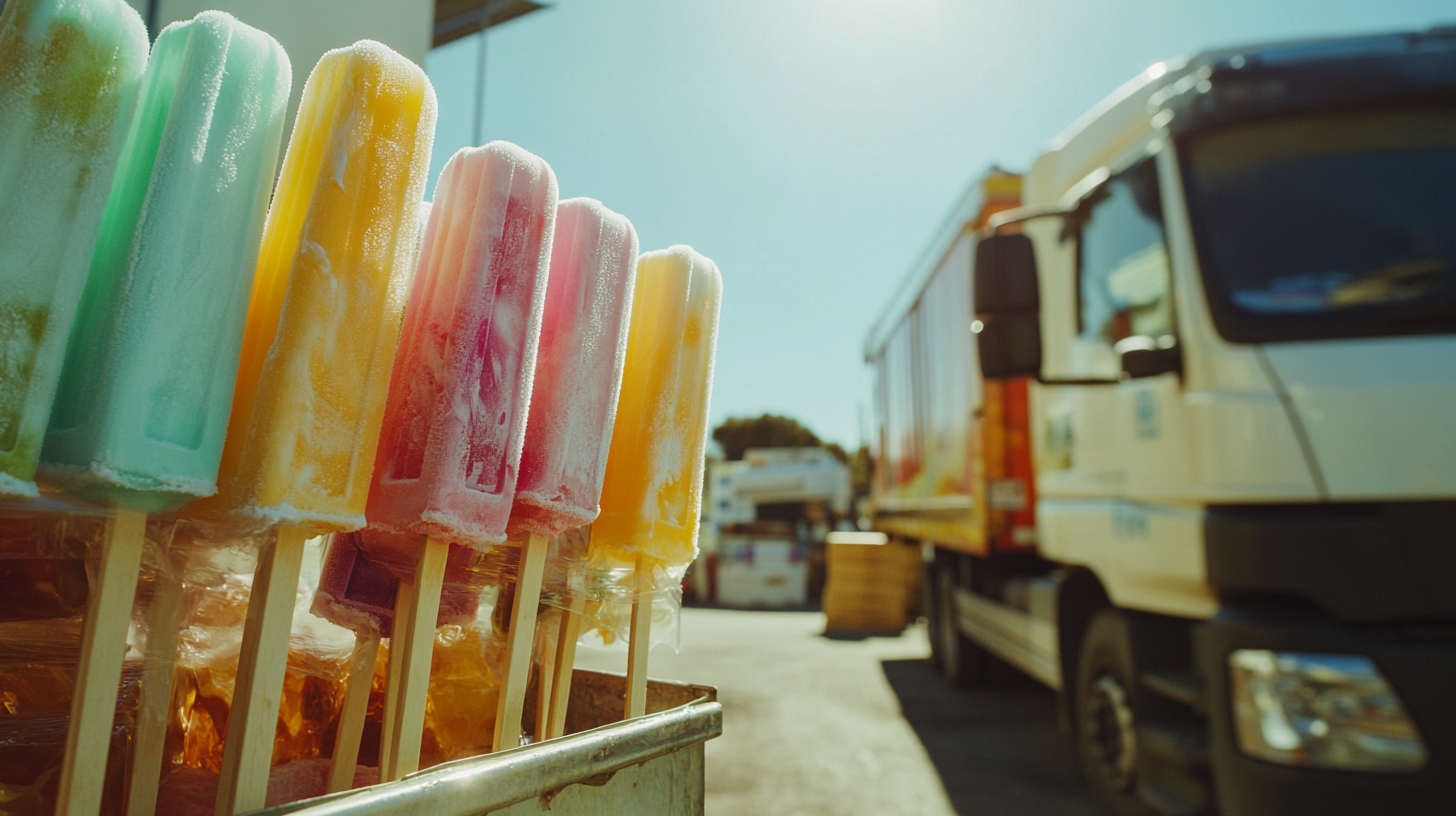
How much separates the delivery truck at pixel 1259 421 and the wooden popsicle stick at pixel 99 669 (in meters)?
2.82

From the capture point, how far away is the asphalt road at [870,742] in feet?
14.3

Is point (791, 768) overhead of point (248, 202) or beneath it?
beneath

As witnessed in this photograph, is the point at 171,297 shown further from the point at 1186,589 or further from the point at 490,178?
the point at 1186,589

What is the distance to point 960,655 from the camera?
7125mm

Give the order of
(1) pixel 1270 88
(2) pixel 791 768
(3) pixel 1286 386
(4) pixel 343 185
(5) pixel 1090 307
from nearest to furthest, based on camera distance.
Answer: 1. (4) pixel 343 185
2. (3) pixel 1286 386
3. (1) pixel 1270 88
4. (5) pixel 1090 307
5. (2) pixel 791 768

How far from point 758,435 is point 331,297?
48899 millimetres

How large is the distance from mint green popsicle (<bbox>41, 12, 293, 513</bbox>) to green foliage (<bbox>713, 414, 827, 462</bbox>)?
48362mm

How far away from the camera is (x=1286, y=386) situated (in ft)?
8.74

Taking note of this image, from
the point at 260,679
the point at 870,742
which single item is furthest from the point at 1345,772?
the point at 870,742

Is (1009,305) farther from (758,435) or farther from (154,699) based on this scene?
(758,435)

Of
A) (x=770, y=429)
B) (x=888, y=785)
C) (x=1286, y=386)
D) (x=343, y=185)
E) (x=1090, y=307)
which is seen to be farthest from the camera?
(x=770, y=429)

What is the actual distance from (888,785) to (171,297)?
461 centimetres

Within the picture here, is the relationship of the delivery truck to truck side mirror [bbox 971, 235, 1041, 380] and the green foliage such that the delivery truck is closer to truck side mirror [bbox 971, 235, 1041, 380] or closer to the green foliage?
truck side mirror [bbox 971, 235, 1041, 380]

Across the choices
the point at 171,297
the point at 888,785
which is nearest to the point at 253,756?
the point at 171,297
